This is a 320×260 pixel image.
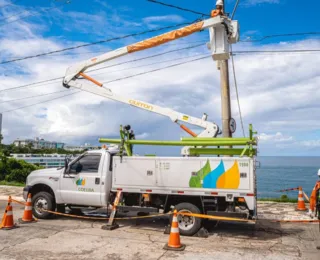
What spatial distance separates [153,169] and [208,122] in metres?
3.06

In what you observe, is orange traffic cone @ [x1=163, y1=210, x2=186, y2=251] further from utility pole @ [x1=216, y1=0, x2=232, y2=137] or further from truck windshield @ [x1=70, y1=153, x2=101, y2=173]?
utility pole @ [x1=216, y1=0, x2=232, y2=137]

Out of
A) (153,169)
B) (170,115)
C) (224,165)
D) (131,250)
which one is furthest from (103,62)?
(131,250)

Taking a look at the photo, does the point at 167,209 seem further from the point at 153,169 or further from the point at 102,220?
the point at 102,220

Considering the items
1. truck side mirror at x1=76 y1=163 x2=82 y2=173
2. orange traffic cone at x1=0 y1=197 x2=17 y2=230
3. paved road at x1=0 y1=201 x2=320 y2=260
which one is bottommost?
paved road at x1=0 y1=201 x2=320 y2=260

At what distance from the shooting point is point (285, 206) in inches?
524

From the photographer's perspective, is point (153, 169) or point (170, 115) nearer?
point (153, 169)

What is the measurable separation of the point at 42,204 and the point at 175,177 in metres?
4.36

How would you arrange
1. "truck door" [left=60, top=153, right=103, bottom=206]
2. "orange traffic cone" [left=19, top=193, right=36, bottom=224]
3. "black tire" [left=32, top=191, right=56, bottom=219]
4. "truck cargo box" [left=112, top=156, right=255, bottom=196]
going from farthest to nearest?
1. "black tire" [left=32, top=191, right=56, bottom=219]
2. "orange traffic cone" [left=19, top=193, right=36, bottom=224]
3. "truck door" [left=60, top=153, right=103, bottom=206]
4. "truck cargo box" [left=112, top=156, right=255, bottom=196]

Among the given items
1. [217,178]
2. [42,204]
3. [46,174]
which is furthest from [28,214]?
[217,178]

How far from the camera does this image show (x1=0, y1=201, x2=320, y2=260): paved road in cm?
661

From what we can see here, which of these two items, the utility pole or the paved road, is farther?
the utility pole

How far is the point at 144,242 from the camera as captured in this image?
299 inches

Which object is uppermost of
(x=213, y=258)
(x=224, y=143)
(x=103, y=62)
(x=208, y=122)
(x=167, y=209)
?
(x=103, y=62)

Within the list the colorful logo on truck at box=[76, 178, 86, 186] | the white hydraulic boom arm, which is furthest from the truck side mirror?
the white hydraulic boom arm
